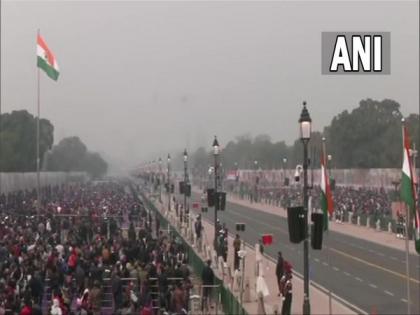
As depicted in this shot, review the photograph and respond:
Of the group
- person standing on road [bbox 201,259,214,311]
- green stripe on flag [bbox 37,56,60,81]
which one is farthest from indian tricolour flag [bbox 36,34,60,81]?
person standing on road [bbox 201,259,214,311]

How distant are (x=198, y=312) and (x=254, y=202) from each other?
9489 centimetres

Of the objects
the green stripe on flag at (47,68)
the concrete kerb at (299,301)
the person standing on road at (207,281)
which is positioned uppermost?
the green stripe on flag at (47,68)

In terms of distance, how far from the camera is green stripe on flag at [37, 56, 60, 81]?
4406 cm

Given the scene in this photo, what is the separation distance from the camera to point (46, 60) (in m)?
44.8

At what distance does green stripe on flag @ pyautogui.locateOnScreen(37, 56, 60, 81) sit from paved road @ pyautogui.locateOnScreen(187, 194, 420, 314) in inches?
704

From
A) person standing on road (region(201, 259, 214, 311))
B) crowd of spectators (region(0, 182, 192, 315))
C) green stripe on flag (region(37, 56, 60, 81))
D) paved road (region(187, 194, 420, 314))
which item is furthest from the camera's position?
green stripe on flag (region(37, 56, 60, 81))

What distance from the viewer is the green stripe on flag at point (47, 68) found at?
44062 millimetres

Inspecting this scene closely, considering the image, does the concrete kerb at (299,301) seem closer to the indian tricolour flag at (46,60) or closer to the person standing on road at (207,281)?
the person standing on road at (207,281)

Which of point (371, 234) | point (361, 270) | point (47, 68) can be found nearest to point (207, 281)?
point (361, 270)

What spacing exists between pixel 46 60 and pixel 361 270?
23716 mm

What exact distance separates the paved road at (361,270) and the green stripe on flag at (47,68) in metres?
17.9

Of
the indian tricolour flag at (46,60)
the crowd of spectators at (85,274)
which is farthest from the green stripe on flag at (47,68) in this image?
the crowd of spectators at (85,274)

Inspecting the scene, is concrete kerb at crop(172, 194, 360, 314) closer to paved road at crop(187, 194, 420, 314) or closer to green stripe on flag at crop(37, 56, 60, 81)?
paved road at crop(187, 194, 420, 314)

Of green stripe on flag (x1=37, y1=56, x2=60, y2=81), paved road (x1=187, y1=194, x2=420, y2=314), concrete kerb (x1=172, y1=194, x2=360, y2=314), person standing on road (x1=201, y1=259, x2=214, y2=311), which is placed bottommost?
paved road (x1=187, y1=194, x2=420, y2=314)
